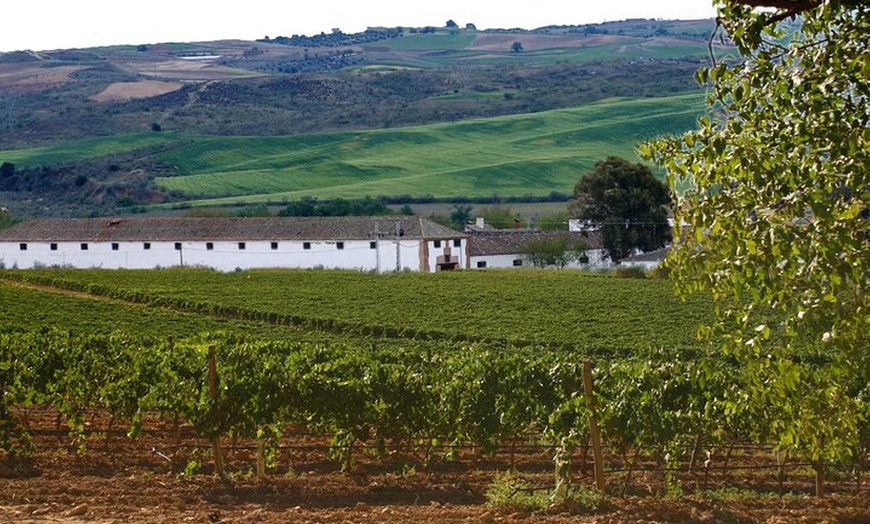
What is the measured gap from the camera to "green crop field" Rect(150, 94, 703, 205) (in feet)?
519

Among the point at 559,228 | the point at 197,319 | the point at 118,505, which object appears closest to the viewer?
the point at 118,505

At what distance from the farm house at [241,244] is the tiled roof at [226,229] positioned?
6cm

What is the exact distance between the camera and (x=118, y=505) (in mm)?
15219

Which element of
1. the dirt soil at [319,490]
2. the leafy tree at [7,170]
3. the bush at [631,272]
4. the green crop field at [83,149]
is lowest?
the bush at [631,272]

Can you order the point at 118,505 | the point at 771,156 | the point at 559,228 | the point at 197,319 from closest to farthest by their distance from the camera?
the point at 771,156 → the point at 118,505 → the point at 197,319 → the point at 559,228

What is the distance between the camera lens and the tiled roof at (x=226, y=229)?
83.2 m

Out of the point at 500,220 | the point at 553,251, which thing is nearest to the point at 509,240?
the point at 553,251

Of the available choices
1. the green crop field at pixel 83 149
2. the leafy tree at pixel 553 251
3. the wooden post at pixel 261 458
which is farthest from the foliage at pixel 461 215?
the wooden post at pixel 261 458

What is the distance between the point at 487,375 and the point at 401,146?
6815 inches

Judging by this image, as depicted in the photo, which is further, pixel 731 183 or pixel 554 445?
pixel 554 445

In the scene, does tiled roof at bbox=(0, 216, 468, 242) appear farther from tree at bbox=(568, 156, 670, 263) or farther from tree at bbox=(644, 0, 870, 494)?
tree at bbox=(644, 0, 870, 494)

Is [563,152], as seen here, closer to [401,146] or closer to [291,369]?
[401,146]

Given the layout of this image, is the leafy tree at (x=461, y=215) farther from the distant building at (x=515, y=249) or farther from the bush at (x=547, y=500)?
the bush at (x=547, y=500)

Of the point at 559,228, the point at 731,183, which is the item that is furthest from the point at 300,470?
the point at 559,228
